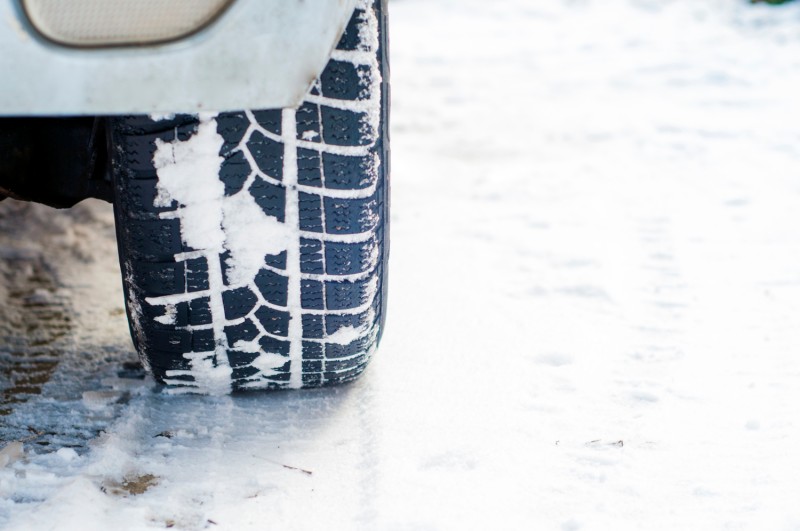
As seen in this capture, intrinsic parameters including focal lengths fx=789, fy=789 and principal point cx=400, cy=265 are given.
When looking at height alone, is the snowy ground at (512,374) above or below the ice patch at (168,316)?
below

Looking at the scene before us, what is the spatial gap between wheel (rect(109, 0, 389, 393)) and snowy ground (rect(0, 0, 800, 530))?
120 millimetres

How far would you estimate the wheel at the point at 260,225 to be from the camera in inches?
38.5

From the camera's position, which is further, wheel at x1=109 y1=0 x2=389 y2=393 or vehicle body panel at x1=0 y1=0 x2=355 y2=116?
wheel at x1=109 y1=0 x2=389 y2=393

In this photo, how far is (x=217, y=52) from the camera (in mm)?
724

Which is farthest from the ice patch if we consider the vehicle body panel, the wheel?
the vehicle body panel

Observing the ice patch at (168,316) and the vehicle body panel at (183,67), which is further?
the ice patch at (168,316)

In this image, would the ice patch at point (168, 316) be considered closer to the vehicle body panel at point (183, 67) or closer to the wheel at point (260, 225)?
the wheel at point (260, 225)

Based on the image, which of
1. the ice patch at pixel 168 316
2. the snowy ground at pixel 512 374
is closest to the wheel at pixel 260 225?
the ice patch at pixel 168 316

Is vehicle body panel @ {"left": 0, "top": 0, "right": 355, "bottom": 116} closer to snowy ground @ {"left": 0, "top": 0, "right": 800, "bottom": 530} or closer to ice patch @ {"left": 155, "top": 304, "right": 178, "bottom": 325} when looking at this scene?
ice patch @ {"left": 155, "top": 304, "right": 178, "bottom": 325}

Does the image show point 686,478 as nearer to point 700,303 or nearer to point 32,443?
point 700,303

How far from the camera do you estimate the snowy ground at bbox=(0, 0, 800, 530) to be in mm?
965

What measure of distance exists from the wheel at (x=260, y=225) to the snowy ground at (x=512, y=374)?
12cm

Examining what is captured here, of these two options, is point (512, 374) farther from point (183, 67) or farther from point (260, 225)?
point (183, 67)

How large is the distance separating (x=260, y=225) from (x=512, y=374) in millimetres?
485
